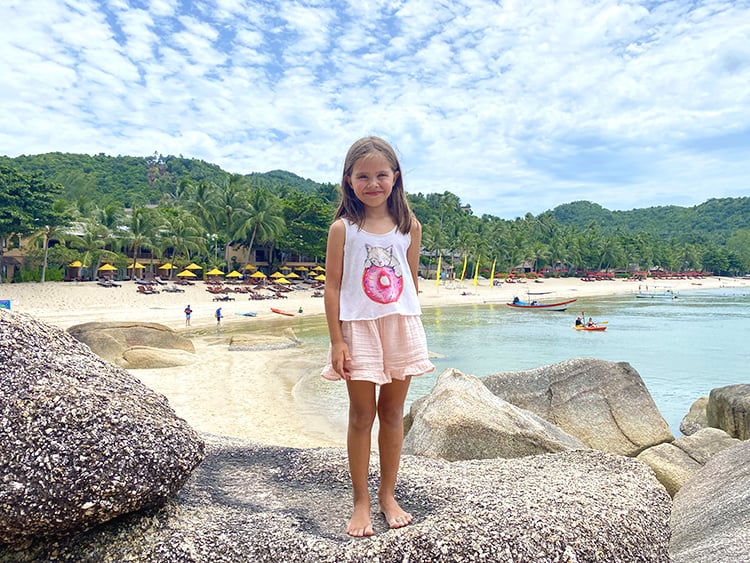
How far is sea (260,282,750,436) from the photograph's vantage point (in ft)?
53.7

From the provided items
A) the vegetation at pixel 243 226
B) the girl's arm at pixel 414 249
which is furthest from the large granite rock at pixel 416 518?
the vegetation at pixel 243 226

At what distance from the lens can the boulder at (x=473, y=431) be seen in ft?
18.3

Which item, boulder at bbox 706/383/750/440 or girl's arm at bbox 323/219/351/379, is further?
boulder at bbox 706/383/750/440

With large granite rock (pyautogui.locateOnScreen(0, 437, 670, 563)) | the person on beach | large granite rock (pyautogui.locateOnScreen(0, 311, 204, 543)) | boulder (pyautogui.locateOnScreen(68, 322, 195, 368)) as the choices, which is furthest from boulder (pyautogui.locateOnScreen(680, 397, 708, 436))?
boulder (pyautogui.locateOnScreen(68, 322, 195, 368))

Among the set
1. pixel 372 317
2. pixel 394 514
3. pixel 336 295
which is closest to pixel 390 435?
pixel 394 514

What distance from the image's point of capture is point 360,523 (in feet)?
9.91

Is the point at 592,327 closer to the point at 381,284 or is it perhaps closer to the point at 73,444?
the point at 381,284

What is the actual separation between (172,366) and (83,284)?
96.2 ft

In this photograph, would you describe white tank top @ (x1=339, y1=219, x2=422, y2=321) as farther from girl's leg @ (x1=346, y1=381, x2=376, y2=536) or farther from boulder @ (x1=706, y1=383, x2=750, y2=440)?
boulder @ (x1=706, y1=383, x2=750, y2=440)

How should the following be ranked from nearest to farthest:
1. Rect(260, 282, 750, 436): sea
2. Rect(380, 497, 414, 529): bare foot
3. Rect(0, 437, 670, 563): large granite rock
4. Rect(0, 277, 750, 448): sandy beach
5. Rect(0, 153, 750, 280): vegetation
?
Rect(0, 437, 670, 563): large granite rock
Rect(380, 497, 414, 529): bare foot
Rect(0, 277, 750, 448): sandy beach
Rect(260, 282, 750, 436): sea
Rect(0, 153, 750, 280): vegetation

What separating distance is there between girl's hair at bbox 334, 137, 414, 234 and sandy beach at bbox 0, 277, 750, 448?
1.91m

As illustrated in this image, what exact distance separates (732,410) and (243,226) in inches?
2105

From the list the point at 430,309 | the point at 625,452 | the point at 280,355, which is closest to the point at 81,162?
the point at 430,309

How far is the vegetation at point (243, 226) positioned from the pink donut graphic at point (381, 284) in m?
42.4
